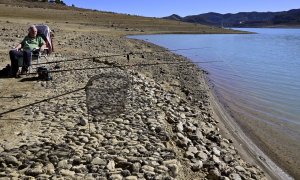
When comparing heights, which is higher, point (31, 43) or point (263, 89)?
point (31, 43)

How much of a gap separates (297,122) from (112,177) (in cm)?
834

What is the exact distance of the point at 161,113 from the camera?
941cm

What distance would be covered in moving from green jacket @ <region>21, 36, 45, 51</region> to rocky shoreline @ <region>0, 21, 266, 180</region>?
1628 millimetres

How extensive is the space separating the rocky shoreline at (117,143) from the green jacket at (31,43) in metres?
1.63

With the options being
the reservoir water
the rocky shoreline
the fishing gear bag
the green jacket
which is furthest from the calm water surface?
the green jacket

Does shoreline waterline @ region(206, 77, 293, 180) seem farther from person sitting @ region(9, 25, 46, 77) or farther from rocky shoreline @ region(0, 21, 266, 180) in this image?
person sitting @ region(9, 25, 46, 77)

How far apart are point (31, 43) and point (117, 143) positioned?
7201 millimetres

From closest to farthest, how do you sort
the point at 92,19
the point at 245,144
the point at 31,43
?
the point at 245,144, the point at 31,43, the point at 92,19

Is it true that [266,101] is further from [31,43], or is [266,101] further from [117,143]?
[117,143]

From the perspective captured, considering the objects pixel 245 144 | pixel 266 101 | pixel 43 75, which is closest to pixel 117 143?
pixel 245 144

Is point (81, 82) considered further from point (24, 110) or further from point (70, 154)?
point (70, 154)

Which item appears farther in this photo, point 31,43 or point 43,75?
point 31,43

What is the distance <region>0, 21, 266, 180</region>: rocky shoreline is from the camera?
599 cm

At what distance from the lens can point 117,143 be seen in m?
7.02
